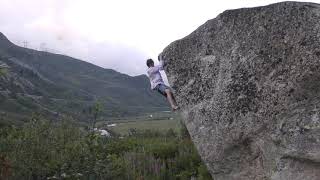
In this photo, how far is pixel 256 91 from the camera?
8.86 m

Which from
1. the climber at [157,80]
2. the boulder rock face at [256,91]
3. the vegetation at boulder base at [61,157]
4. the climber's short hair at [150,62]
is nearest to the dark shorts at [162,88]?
the climber at [157,80]

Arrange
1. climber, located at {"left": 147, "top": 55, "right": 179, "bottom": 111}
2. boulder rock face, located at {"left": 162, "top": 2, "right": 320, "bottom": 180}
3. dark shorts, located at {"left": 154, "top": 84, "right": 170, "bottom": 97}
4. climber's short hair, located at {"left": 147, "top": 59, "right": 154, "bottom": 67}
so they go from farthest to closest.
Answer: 1. climber's short hair, located at {"left": 147, "top": 59, "right": 154, "bottom": 67}
2. dark shorts, located at {"left": 154, "top": 84, "right": 170, "bottom": 97}
3. climber, located at {"left": 147, "top": 55, "right": 179, "bottom": 111}
4. boulder rock face, located at {"left": 162, "top": 2, "right": 320, "bottom": 180}

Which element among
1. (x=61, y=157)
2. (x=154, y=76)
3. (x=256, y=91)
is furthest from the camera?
(x=154, y=76)

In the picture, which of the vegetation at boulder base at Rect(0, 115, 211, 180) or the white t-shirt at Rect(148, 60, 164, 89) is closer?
the vegetation at boulder base at Rect(0, 115, 211, 180)

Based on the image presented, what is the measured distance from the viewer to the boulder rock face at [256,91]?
8.32 metres

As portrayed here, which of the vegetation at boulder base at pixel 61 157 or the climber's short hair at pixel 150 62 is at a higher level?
the climber's short hair at pixel 150 62

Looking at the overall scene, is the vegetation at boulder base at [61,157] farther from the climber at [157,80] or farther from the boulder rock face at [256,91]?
the boulder rock face at [256,91]

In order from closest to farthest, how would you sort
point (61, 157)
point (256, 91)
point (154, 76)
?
1. point (256, 91)
2. point (61, 157)
3. point (154, 76)

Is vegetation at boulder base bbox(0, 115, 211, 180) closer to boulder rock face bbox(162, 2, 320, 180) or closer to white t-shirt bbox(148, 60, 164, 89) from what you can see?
white t-shirt bbox(148, 60, 164, 89)

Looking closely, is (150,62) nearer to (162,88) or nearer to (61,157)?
(162,88)

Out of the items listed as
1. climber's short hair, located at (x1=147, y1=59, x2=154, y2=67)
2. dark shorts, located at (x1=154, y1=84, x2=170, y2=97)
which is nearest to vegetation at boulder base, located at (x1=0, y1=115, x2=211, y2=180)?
dark shorts, located at (x1=154, y1=84, x2=170, y2=97)

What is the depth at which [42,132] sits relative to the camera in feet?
38.8

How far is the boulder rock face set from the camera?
8320mm

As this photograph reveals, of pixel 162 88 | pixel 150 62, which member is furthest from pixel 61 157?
→ pixel 150 62
